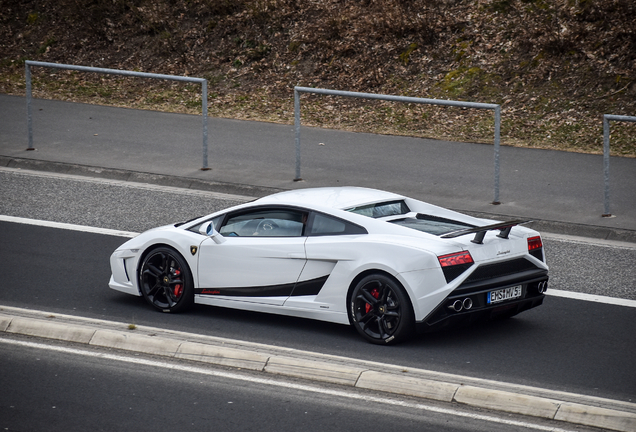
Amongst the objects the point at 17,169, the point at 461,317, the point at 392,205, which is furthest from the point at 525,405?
the point at 17,169

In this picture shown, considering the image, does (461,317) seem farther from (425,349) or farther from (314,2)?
(314,2)

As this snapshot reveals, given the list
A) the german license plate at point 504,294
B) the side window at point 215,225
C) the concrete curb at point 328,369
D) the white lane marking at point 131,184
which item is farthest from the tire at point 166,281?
the white lane marking at point 131,184

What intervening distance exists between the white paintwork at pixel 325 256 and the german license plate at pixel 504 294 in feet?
0.88

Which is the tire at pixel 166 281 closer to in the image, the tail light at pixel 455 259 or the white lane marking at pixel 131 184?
the tail light at pixel 455 259

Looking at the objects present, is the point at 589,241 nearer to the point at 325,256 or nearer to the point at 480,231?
the point at 480,231

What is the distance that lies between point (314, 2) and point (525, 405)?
63.0 ft

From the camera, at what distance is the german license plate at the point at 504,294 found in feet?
26.2

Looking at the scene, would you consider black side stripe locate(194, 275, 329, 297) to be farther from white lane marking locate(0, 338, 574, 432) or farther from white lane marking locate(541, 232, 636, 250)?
white lane marking locate(541, 232, 636, 250)

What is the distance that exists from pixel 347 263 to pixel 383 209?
913 millimetres

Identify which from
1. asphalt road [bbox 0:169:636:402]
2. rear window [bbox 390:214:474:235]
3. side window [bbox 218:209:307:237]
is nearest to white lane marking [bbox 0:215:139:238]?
asphalt road [bbox 0:169:636:402]

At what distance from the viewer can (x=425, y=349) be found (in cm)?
798

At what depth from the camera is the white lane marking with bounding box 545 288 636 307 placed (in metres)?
9.46

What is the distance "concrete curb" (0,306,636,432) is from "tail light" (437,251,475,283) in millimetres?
926

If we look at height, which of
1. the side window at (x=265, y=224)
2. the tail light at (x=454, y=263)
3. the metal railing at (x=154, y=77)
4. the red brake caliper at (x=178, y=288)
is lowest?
the red brake caliper at (x=178, y=288)
